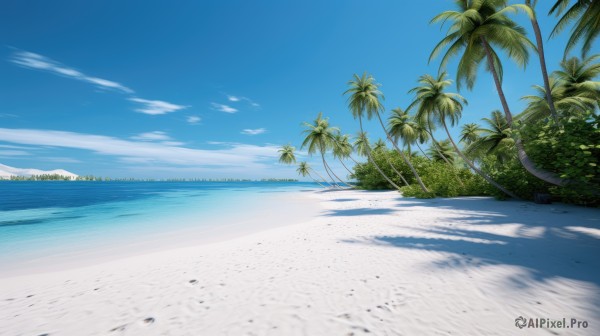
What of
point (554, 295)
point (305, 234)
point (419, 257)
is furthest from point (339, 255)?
point (554, 295)

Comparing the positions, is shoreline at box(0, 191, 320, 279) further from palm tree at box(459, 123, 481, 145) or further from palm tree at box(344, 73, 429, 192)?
palm tree at box(459, 123, 481, 145)

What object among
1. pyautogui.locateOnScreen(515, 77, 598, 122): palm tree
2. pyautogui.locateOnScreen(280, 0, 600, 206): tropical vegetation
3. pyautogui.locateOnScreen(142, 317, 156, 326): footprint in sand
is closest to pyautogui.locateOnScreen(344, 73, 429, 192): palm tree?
pyautogui.locateOnScreen(280, 0, 600, 206): tropical vegetation

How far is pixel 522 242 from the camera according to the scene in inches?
210

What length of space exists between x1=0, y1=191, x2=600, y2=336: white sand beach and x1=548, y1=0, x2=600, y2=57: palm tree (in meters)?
9.82

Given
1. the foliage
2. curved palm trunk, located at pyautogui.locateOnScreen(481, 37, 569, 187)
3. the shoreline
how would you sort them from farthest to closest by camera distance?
curved palm trunk, located at pyautogui.locateOnScreen(481, 37, 569, 187)
the foliage
the shoreline

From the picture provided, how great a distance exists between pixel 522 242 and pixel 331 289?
5306mm

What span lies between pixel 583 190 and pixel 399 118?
69.7ft

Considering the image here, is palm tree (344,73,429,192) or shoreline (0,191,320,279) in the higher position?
palm tree (344,73,429,192)

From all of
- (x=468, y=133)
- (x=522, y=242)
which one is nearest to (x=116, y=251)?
(x=522, y=242)

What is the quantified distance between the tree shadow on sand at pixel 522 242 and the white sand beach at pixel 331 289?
0.04m

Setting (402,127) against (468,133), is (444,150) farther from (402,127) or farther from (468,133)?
(402,127)

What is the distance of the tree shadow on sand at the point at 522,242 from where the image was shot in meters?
3.81

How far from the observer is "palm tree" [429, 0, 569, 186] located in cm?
1115

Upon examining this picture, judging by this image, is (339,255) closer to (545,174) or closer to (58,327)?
(58,327)
